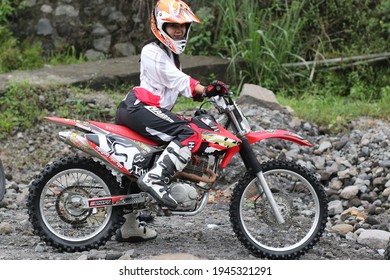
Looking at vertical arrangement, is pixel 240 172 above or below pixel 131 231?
below

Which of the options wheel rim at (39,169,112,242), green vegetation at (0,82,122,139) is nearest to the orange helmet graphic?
wheel rim at (39,169,112,242)

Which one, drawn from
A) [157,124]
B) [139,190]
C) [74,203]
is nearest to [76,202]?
[74,203]

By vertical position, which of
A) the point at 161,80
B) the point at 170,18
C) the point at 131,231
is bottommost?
the point at 131,231

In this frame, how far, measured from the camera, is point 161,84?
6160mm

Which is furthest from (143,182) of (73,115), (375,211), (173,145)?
(73,115)

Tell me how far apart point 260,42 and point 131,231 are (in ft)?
18.0

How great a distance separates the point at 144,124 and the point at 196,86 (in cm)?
43

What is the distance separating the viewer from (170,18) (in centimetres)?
609

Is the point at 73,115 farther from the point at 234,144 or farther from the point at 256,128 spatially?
the point at 234,144

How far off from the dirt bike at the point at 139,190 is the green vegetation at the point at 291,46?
14.1 ft

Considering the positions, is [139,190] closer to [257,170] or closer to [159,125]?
[159,125]

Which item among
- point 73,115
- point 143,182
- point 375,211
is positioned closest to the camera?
point 143,182

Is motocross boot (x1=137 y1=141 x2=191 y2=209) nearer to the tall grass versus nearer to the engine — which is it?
the engine

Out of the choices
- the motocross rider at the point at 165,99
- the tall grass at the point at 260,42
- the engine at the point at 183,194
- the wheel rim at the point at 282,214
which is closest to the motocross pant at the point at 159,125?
the motocross rider at the point at 165,99
